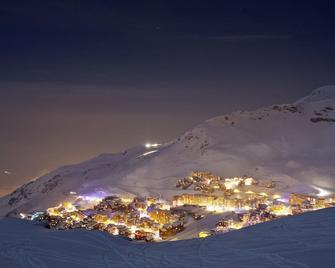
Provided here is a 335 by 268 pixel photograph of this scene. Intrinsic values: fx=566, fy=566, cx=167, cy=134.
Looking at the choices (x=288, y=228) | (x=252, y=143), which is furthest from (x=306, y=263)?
(x=252, y=143)

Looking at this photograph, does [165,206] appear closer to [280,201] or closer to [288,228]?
[280,201]

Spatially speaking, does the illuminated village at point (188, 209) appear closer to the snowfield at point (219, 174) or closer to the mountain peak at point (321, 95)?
the snowfield at point (219, 174)

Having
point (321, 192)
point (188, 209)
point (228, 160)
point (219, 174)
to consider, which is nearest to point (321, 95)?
point (228, 160)

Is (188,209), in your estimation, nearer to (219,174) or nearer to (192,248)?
(219,174)

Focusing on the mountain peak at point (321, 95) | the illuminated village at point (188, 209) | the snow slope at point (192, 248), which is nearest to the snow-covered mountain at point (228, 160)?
the illuminated village at point (188, 209)

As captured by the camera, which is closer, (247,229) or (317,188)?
(247,229)

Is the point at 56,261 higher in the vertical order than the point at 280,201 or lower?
lower
